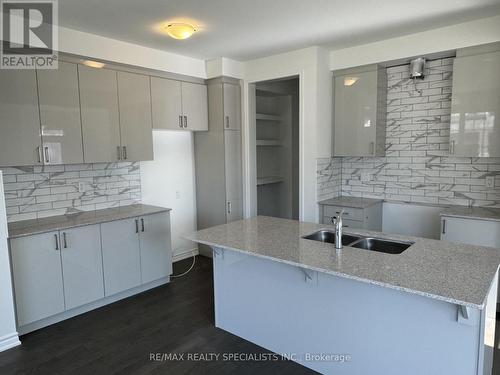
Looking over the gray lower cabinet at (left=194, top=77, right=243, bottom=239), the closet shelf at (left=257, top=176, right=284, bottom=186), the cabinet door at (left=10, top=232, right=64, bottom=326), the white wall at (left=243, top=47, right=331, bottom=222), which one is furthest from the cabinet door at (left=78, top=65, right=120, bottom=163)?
the closet shelf at (left=257, top=176, right=284, bottom=186)

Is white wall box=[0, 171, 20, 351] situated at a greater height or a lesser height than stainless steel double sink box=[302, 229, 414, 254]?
lesser

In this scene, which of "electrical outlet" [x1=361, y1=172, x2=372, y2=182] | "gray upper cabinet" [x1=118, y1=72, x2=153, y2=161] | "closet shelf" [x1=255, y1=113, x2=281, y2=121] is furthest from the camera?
"closet shelf" [x1=255, y1=113, x2=281, y2=121]

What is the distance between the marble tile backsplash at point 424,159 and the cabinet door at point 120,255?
2919mm

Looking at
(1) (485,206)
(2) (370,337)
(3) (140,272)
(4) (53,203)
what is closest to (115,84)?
(4) (53,203)

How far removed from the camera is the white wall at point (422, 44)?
3.32 meters

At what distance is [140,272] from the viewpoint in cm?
380

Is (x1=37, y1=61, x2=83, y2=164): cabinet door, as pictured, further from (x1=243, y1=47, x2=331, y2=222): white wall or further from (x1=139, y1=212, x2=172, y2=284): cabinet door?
(x1=243, y1=47, x2=331, y2=222): white wall

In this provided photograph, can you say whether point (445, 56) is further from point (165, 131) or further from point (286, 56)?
point (165, 131)

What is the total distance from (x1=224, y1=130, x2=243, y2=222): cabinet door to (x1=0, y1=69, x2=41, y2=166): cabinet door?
2.14 m

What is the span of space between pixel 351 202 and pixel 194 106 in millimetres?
2286

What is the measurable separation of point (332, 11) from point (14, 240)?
324 centimetres

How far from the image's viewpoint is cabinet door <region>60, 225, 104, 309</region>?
3.21m

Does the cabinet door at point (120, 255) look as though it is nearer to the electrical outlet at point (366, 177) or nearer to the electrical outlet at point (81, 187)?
the electrical outlet at point (81, 187)

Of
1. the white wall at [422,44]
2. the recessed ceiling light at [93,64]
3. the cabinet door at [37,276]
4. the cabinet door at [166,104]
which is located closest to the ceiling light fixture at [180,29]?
the recessed ceiling light at [93,64]
